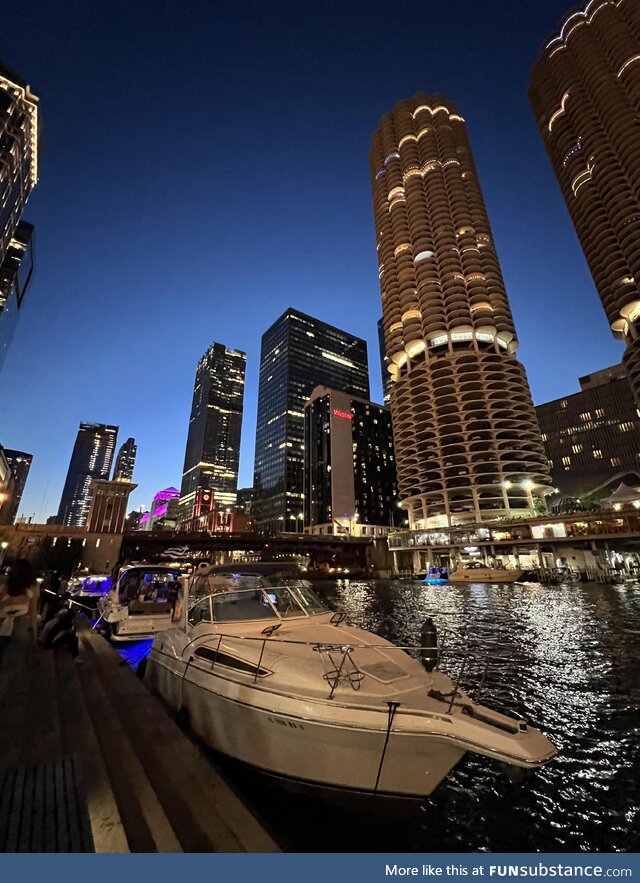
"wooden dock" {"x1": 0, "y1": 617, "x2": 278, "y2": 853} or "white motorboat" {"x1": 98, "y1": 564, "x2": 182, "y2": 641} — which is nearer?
"wooden dock" {"x1": 0, "y1": 617, "x2": 278, "y2": 853}

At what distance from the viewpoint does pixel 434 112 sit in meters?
141

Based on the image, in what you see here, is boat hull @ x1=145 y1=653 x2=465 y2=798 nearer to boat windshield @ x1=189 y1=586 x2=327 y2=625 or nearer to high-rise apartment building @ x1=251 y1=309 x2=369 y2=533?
boat windshield @ x1=189 y1=586 x2=327 y2=625

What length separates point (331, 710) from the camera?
16.2 feet

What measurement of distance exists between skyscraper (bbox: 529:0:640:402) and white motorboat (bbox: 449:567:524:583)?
58.6 meters

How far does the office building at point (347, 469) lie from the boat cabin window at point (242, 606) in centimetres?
11905

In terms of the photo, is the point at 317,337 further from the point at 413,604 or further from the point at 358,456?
the point at 413,604

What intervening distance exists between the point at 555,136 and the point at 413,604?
159765 millimetres

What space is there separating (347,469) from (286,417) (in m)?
51.5

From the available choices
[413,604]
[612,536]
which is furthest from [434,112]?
[413,604]

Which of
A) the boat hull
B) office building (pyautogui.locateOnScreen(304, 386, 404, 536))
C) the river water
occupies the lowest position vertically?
the river water

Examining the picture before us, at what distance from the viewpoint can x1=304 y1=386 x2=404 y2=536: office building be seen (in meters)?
130

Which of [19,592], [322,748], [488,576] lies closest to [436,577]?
[488,576]

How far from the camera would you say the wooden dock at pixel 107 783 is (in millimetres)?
3371

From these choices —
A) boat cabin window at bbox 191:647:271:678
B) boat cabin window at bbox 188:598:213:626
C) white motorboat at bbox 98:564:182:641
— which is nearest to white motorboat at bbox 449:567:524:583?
white motorboat at bbox 98:564:182:641
